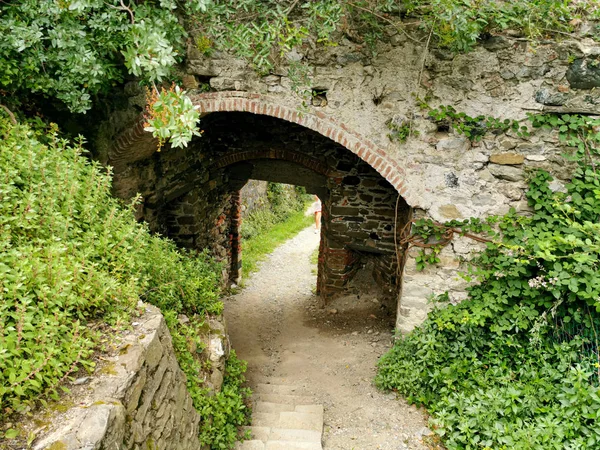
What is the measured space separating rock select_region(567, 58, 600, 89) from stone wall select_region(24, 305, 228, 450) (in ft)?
12.8

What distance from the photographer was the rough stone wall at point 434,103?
3.91 meters

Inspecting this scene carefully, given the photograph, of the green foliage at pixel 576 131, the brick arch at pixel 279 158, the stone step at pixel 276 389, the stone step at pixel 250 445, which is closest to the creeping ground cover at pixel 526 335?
the green foliage at pixel 576 131

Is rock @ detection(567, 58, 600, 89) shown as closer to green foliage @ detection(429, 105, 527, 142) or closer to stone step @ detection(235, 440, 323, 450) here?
green foliage @ detection(429, 105, 527, 142)

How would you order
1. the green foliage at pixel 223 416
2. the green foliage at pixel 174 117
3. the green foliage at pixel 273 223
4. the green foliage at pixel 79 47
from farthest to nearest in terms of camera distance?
the green foliage at pixel 273 223, the green foliage at pixel 223 416, the green foliage at pixel 79 47, the green foliage at pixel 174 117

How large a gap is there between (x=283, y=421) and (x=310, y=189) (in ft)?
14.2

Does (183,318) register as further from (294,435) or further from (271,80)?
(271,80)

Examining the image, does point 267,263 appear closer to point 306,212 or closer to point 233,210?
point 233,210

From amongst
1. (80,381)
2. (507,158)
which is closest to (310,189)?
(507,158)

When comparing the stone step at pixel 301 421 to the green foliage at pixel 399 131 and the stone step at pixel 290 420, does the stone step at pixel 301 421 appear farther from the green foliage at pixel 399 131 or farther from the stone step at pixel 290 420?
the green foliage at pixel 399 131

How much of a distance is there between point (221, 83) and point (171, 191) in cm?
235

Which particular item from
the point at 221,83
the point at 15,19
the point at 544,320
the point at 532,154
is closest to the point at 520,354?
the point at 544,320

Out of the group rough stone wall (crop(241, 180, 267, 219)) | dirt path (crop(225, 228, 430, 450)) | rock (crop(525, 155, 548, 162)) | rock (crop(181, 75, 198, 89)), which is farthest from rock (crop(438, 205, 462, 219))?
rough stone wall (crop(241, 180, 267, 219))

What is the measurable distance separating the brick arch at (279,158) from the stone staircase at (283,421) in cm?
364

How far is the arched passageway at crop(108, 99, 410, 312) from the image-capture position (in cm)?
705
